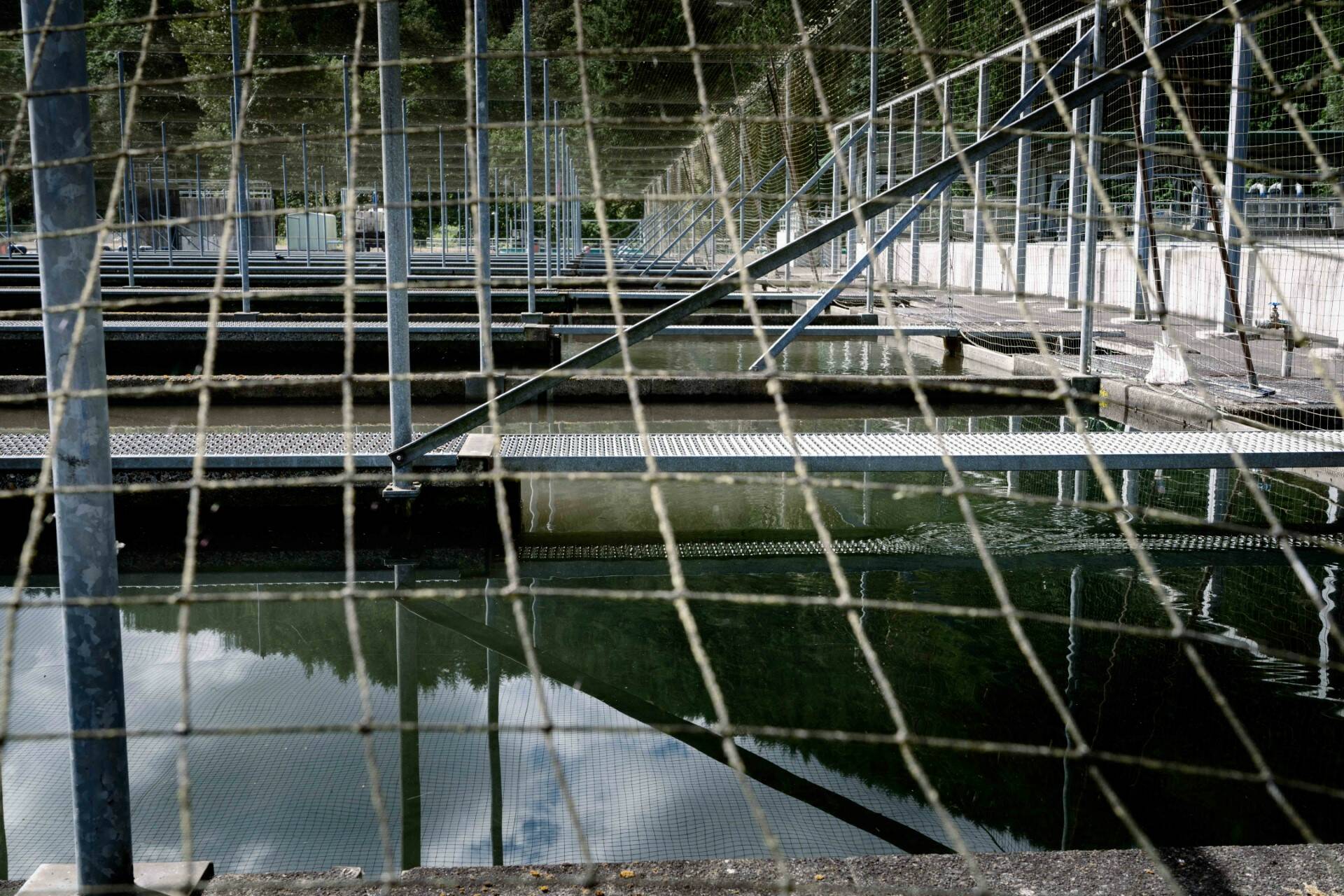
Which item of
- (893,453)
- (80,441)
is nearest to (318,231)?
(893,453)

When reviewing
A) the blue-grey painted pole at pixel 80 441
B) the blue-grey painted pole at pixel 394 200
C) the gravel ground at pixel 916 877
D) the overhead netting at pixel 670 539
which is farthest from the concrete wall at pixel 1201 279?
the blue-grey painted pole at pixel 80 441

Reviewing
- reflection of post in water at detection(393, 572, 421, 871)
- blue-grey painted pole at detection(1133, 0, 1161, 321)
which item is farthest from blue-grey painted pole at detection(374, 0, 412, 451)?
blue-grey painted pole at detection(1133, 0, 1161, 321)

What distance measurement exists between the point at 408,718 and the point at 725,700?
0.67 m

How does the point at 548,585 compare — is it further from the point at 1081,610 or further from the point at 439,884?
the point at 439,884

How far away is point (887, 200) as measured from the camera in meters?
2.63

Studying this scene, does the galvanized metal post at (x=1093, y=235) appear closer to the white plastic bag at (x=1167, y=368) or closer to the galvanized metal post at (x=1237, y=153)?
the white plastic bag at (x=1167, y=368)

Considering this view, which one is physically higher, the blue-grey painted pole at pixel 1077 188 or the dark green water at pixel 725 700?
the blue-grey painted pole at pixel 1077 188

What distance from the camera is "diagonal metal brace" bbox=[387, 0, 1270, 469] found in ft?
7.39

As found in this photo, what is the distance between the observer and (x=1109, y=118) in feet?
36.6

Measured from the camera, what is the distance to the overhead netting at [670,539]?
1.55 meters

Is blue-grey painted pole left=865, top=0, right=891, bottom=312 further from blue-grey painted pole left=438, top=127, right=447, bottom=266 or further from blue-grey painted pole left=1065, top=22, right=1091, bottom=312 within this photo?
blue-grey painted pole left=438, top=127, right=447, bottom=266

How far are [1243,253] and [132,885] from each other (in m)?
6.95

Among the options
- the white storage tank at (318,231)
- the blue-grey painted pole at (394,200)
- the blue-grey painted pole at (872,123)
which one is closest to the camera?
the blue-grey painted pole at (394,200)

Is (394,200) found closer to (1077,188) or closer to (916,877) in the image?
(916,877)
